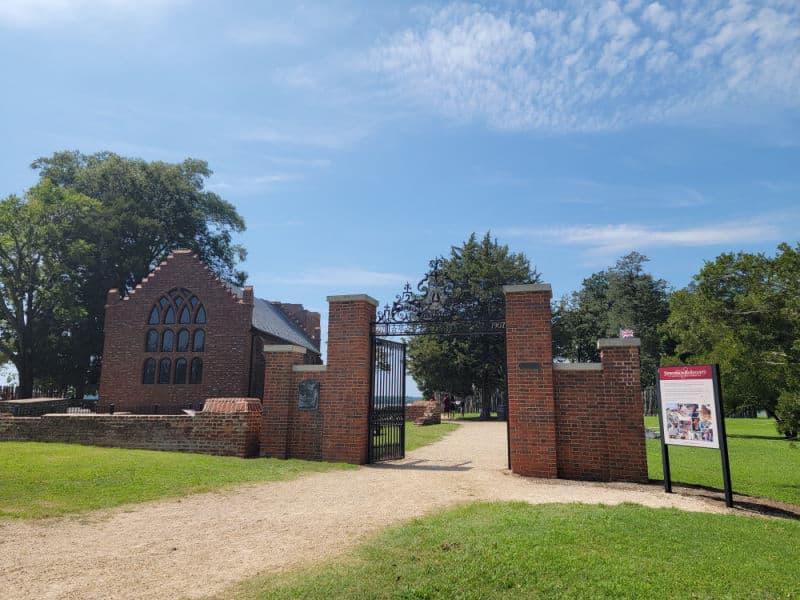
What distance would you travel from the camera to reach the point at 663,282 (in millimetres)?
55938

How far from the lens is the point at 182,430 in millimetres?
12453

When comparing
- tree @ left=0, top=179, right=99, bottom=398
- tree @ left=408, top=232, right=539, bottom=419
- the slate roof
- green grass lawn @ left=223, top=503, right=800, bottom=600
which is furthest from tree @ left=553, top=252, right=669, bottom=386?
green grass lawn @ left=223, top=503, right=800, bottom=600

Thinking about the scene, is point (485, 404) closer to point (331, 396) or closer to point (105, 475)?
point (331, 396)

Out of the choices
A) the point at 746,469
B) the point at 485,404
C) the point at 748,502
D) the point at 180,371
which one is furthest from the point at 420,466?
the point at 485,404

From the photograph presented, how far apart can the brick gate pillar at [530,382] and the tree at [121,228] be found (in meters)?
28.5

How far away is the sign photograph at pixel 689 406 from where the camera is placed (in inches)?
328

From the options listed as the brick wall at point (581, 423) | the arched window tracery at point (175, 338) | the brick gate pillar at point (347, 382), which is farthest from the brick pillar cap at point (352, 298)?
the arched window tracery at point (175, 338)

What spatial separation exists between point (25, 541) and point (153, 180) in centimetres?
3873

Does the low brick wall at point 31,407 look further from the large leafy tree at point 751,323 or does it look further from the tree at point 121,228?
the large leafy tree at point 751,323

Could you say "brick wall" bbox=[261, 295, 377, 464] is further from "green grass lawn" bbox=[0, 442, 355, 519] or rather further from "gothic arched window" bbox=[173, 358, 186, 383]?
"gothic arched window" bbox=[173, 358, 186, 383]

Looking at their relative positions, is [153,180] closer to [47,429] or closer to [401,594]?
[47,429]

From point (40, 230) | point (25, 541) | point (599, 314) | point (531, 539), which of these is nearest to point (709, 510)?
point (531, 539)

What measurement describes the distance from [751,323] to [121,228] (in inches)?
1411

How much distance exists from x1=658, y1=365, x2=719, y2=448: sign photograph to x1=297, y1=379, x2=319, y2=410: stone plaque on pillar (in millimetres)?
6964
